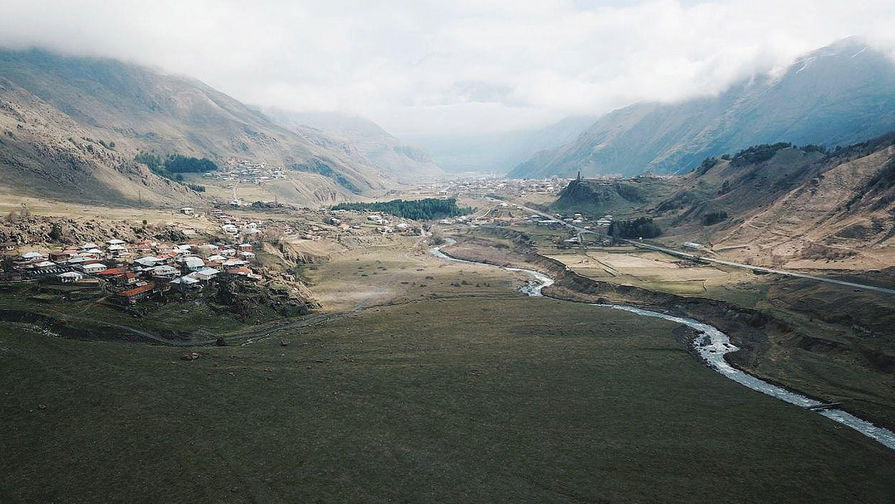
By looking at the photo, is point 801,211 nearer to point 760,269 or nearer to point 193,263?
point 760,269

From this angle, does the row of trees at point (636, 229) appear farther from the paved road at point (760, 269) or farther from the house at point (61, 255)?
the house at point (61, 255)

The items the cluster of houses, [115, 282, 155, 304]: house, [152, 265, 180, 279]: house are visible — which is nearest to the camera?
[115, 282, 155, 304]: house

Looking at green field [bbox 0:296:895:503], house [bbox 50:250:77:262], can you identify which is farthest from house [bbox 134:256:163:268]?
green field [bbox 0:296:895:503]

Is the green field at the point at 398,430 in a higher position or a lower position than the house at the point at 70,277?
lower

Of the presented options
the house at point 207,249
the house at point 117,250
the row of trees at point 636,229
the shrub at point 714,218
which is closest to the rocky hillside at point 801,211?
the shrub at point 714,218

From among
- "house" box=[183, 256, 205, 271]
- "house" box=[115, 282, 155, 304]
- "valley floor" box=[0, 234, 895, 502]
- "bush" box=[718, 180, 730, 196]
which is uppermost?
"bush" box=[718, 180, 730, 196]

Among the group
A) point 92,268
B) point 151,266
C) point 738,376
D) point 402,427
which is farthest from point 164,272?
point 738,376

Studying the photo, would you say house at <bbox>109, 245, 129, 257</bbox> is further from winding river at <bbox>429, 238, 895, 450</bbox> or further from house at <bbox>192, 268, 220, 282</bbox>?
winding river at <bbox>429, 238, 895, 450</bbox>
